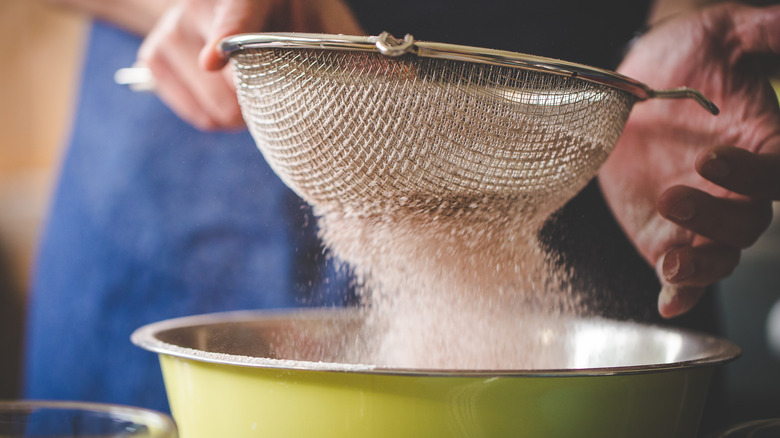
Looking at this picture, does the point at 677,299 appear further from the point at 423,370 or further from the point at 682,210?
the point at 423,370

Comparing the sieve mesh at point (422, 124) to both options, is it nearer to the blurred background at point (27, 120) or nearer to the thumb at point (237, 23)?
the thumb at point (237, 23)

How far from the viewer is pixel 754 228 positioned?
0.50m

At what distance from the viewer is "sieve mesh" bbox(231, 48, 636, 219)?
0.40 meters

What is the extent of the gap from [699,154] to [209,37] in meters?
0.39

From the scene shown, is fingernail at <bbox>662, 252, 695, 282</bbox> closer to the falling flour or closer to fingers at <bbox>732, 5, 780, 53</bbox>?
the falling flour

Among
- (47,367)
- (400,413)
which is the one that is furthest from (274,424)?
(47,367)

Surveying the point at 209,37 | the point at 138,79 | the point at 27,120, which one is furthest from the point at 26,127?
the point at 209,37

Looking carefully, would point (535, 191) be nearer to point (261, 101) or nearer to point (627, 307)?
point (261, 101)

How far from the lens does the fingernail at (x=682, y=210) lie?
1.55 feet

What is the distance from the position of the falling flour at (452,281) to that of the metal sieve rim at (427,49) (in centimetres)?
10

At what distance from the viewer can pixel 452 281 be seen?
0.52 m

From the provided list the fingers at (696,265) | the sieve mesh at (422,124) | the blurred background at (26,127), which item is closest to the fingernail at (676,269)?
the fingers at (696,265)

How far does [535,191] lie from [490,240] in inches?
2.2

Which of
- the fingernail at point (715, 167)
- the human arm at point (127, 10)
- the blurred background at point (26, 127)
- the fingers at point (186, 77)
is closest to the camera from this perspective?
the fingernail at point (715, 167)
